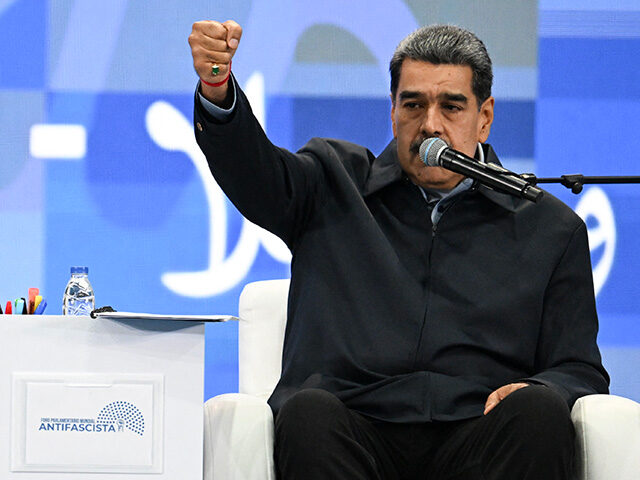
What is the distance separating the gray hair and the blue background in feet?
3.13

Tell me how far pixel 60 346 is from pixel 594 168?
2050 millimetres

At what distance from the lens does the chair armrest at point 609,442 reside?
2029 millimetres

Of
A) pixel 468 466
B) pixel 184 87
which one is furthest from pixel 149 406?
pixel 184 87

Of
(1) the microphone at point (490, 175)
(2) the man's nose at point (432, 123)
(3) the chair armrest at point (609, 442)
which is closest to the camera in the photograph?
(1) the microphone at point (490, 175)

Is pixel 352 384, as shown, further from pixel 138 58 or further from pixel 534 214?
pixel 138 58

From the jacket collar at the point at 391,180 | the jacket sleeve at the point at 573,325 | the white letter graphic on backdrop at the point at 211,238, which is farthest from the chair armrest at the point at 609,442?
the white letter graphic on backdrop at the point at 211,238

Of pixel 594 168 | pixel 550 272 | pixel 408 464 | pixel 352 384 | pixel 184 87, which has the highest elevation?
pixel 184 87

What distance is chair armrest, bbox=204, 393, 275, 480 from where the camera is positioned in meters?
2.06

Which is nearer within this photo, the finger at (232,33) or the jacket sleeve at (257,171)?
the finger at (232,33)

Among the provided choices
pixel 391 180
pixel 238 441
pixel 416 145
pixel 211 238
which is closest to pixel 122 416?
pixel 238 441

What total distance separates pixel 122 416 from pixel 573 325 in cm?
101

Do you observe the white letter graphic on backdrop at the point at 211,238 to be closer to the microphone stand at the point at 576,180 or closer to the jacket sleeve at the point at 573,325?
the jacket sleeve at the point at 573,325

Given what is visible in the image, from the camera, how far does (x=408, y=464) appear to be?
215 cm

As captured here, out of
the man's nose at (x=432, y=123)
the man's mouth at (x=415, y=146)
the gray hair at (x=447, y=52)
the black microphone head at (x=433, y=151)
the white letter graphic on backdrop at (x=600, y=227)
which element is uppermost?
the gray hair at (x=447, y=52)
